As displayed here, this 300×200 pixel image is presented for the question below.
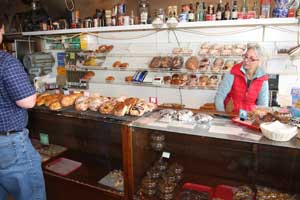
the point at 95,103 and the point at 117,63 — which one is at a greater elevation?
the point at 117,63

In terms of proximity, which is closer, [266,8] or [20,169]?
[20,169]

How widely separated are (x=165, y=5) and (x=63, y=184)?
8.39 feet

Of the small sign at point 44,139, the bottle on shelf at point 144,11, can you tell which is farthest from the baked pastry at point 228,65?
the small sign at point 44,139

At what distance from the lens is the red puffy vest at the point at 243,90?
2.15 metres

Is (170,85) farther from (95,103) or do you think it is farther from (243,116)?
(243,116)

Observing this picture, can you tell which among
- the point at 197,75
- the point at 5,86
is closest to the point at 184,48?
the point at 197,75

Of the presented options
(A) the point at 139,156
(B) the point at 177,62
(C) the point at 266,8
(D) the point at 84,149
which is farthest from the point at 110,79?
(A) the point at 139,156

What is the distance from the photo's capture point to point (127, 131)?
4.70 ft

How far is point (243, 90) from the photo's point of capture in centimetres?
220

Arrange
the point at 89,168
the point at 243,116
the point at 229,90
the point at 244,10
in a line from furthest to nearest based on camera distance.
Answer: the point at 244,10, the point at 229,90, the point at 89,168, the point at 243,116

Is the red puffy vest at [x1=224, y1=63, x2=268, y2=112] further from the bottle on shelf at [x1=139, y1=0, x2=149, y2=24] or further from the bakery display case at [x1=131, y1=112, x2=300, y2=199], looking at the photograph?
the bottle on shelf at [x1=139, y1=0, x2=149, y2=24]

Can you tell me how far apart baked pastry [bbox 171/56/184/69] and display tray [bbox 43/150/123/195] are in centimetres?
162

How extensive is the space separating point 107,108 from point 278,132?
1.00m

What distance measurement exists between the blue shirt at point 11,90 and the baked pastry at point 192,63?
199 cm
